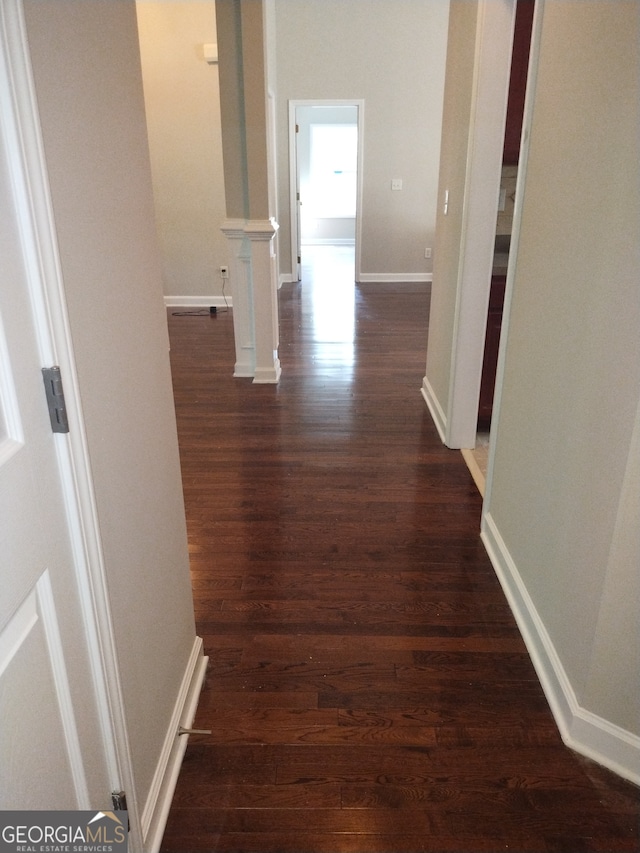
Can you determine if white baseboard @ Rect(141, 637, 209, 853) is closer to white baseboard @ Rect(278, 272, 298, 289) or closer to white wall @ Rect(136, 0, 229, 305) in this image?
white wall @ Rect(136, 0, 229, 305)

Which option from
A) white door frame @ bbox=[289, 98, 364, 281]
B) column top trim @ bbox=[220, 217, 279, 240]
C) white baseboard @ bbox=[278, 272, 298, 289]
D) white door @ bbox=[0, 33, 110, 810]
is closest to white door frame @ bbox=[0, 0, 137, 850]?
white door @ bbox=[0, 33, 110, 810]

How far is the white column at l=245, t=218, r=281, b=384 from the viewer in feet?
12.8

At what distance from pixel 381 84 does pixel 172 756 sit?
7070 mm

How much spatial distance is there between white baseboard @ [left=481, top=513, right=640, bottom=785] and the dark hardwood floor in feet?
0.10

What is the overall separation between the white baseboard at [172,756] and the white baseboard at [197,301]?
517 cm

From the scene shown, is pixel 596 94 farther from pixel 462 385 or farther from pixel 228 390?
pixel 228 390

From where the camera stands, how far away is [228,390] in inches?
164

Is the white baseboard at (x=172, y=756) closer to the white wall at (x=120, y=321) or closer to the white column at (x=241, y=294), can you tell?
the white wall at (x=120, y=321)

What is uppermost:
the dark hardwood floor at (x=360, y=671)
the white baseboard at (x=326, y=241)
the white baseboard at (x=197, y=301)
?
the white baseboard at (x=326, y=241)

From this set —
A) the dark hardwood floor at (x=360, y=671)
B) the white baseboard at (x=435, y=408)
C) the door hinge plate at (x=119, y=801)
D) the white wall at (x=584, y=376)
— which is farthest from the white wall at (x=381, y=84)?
the door hinge plate at (x=119, y=801)

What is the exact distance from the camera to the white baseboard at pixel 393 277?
7770mm

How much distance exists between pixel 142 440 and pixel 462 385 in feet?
6.92

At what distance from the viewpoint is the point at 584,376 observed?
1579 millimetres

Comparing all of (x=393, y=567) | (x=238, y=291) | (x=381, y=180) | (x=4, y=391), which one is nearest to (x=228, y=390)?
(x=238, y=291)
